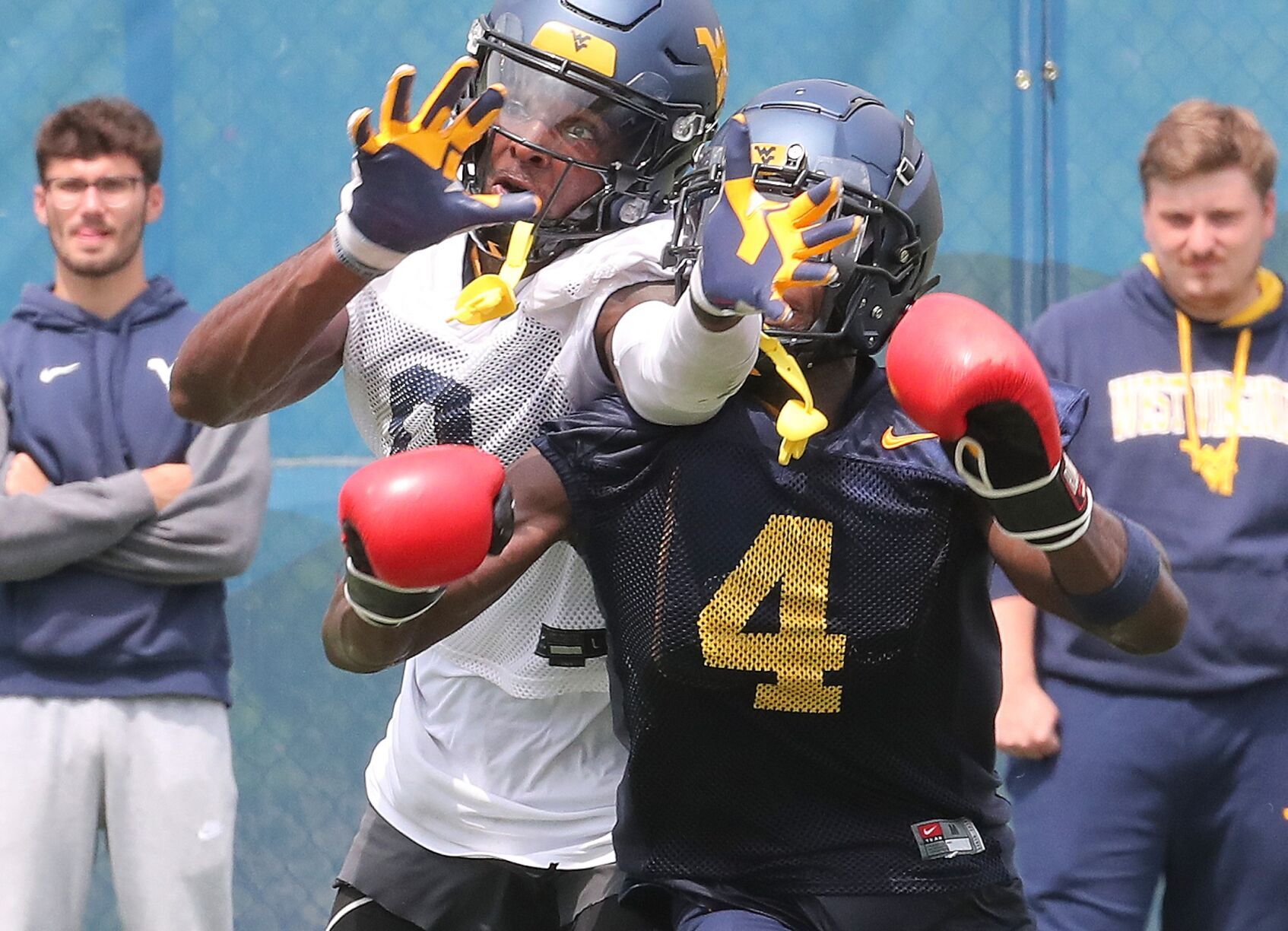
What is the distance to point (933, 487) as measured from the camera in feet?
7.88

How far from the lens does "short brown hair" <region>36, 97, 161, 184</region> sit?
4.56 metres

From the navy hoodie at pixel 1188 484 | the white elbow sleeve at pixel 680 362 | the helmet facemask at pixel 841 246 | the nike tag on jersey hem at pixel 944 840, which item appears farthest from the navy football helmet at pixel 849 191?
the navy hoodie at pixel 1188 484

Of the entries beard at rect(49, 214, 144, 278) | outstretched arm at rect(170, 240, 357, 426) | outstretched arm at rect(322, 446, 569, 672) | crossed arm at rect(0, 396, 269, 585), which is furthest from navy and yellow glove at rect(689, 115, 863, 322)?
beard at rect(49, 214, 144, 278)

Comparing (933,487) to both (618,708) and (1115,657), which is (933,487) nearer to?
(618,708)

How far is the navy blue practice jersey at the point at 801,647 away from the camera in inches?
94.5

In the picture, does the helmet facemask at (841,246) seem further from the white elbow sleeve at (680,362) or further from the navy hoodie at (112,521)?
the navy hoodie at (112,521)

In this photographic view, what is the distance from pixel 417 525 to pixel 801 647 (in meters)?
0.51

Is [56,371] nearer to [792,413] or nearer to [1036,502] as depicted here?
[792,413]

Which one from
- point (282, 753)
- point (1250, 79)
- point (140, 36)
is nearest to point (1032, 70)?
point (1250, 79)

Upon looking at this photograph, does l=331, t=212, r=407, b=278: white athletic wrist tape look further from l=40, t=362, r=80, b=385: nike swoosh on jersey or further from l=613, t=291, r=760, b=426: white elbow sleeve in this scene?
l=40, t=362, r=80, b=385: nike swoosh on jersey

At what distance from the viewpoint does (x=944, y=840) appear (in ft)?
7.88

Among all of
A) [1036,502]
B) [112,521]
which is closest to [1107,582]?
[1036,502]

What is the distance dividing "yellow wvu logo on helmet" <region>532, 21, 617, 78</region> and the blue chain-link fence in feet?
7.82

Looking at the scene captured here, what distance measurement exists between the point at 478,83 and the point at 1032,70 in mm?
2558
